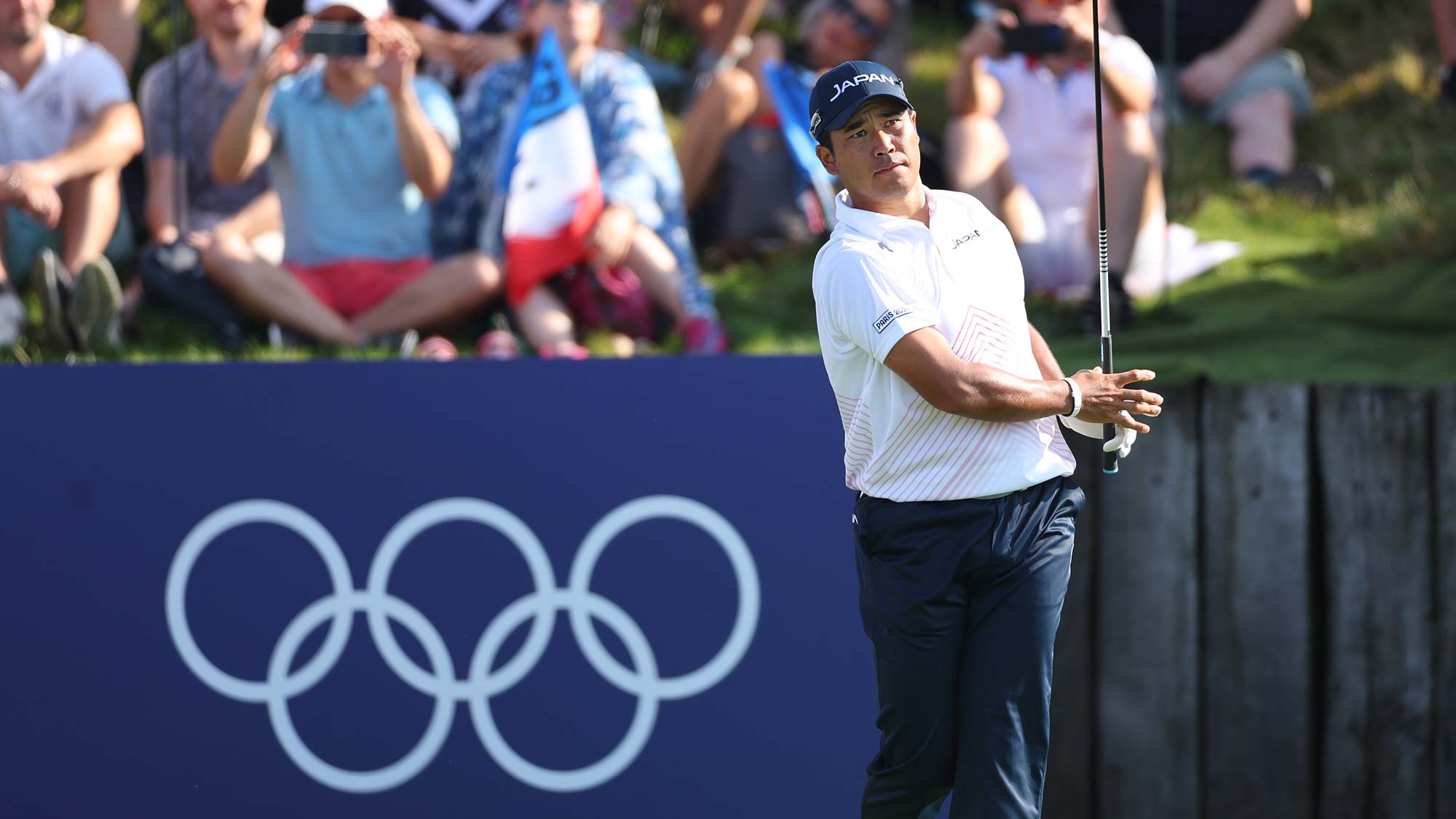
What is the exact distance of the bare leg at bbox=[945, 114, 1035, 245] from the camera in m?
5.46

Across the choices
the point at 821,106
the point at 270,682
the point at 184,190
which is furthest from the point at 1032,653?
the point at 184,190

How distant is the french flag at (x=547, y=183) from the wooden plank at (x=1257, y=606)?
2290 mm

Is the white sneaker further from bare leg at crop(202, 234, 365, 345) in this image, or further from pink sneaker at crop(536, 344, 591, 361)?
pink sneaker at crop(536, 344, 591, 361)

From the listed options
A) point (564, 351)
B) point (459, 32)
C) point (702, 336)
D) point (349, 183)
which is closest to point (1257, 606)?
point (702, 336)

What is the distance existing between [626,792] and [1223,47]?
4.01 m

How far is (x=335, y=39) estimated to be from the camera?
5.40 m

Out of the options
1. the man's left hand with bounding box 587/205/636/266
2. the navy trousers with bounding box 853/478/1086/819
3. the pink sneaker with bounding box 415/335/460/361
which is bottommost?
the navy trousers with bounding box 853/478/1086/819

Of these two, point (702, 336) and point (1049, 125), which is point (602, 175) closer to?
point (702, 336)

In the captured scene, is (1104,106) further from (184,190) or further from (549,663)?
(184,190)

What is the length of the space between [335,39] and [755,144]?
157cm

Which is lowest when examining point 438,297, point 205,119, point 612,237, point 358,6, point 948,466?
point 948,466

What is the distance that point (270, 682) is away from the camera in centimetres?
440

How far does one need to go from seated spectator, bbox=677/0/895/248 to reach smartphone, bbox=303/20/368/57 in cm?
126

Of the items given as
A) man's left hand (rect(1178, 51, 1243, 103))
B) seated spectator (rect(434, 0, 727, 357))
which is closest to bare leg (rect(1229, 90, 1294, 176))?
man's left hand (rect(1178, 51, 1243, 103))
